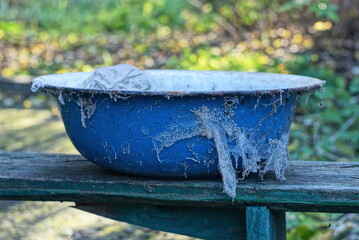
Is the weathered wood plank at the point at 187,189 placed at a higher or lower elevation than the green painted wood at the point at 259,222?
higher

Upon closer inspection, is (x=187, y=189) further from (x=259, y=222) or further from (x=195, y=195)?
(x=259, y=222)

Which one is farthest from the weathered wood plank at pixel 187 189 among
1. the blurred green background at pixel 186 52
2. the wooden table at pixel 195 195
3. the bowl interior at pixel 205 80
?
the blurred green background at pixel 186 52

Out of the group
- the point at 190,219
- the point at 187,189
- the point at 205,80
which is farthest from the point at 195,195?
the point at 205,80

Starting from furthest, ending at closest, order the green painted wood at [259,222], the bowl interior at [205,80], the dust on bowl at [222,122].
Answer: the bowl interior at [205,80] → the green painted wood at [259,222] → the dust on bowl at [222,122]

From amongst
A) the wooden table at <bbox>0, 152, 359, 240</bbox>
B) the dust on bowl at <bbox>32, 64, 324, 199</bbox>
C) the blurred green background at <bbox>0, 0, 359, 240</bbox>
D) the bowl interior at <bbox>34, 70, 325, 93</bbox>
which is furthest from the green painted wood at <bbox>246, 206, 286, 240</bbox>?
the blurred green background at <bbox>0, 0, 359, 240</bbox>

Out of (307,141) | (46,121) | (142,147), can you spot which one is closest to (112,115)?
(142,147)

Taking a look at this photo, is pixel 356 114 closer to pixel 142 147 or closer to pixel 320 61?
pixel 320 61

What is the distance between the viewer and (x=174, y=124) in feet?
5.33

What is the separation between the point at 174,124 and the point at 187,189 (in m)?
0.22

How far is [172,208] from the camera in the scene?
6.09ft

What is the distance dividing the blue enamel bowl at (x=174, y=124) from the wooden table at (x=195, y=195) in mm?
62

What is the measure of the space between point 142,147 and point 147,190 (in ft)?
0.49

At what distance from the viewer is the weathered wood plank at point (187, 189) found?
1.67m

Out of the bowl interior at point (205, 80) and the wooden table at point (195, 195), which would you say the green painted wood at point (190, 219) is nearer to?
the wooden table at point (195, 195)
